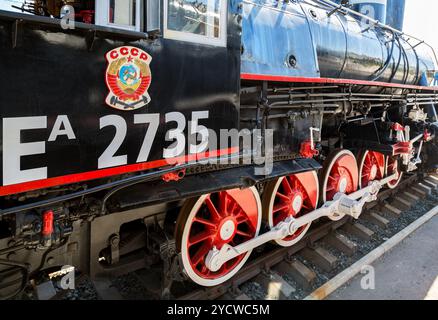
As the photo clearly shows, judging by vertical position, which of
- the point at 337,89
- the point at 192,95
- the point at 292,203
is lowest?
the point at 292,203

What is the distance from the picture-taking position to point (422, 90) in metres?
6.39

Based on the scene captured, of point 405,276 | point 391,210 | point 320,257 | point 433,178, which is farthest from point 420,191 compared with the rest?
point 320,257

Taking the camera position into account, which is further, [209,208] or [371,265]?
[371,265]

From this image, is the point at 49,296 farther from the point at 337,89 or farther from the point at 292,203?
the point at 337,89

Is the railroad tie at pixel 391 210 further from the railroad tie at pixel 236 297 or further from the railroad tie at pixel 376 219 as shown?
the railroad tie at pixel 236 297

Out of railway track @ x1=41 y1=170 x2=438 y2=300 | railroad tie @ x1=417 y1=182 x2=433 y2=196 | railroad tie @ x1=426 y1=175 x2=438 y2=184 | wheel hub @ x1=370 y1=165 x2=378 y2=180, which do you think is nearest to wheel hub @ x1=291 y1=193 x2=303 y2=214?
railway track @ x1=41 y1=170 x2=438 y2=300

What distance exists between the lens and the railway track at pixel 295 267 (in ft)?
9.60

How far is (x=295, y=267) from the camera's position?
3.64 m

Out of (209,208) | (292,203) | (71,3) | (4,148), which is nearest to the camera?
(4,148)

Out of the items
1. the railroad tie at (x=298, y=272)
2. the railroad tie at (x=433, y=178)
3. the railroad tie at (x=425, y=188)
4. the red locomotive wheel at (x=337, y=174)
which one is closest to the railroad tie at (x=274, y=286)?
the railroad tie at (x=298, y=272)

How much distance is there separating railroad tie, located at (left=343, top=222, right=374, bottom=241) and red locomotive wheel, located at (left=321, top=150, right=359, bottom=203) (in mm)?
469

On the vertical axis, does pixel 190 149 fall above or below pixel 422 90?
below
